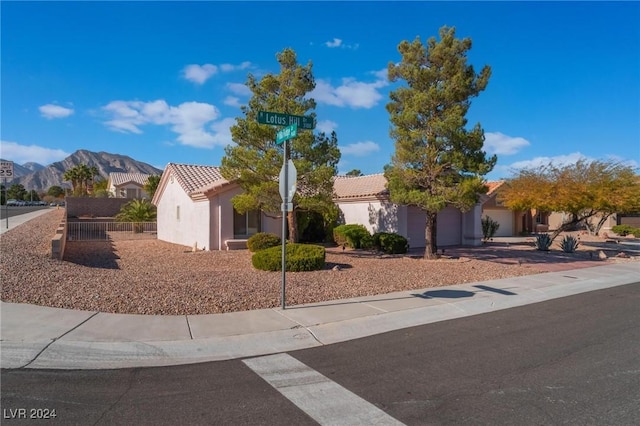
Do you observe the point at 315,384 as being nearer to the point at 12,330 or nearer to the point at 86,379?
the point at 86,379

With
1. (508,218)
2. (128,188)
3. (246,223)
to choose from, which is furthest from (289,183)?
(128,188)

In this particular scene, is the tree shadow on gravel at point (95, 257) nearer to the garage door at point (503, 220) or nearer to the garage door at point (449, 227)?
the garage door at point (449, 227)

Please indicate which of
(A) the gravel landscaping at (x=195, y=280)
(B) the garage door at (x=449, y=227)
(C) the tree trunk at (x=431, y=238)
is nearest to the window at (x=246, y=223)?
(A) the gravel landscaping at (x=195, y=280)

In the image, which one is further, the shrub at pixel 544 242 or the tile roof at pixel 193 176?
the shrub at pixel 544 242

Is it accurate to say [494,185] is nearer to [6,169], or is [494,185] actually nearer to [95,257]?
[95,257]

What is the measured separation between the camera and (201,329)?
6.93m

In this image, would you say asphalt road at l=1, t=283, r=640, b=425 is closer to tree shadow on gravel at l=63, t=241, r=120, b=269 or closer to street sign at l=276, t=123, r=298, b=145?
street sign at l=276, t=123, r=298, b=145

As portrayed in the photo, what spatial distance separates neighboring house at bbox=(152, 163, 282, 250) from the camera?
18594mm

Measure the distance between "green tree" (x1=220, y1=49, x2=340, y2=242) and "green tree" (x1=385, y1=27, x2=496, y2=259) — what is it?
265cm

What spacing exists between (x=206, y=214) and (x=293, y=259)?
301 inches

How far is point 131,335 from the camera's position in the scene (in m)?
6.45

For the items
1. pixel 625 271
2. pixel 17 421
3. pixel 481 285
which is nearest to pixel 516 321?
pixel 481 285

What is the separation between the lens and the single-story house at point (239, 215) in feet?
61.3

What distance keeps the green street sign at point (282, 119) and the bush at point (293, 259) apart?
194 inches
